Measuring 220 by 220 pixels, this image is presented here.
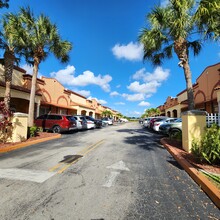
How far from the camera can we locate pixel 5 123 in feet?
29.1

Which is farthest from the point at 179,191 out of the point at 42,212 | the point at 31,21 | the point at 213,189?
the point at 31,21

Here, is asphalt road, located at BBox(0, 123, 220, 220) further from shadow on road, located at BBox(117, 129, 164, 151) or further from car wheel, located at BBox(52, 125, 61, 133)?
car wheel, located at BBox(52, 125, 61, 133)

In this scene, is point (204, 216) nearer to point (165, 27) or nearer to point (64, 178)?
point (64, 178)

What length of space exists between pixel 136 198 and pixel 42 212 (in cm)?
185

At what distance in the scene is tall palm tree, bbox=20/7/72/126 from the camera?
506 inches

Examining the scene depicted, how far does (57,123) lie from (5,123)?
6690 millimetres

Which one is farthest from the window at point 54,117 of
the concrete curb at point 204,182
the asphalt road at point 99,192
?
the concrete curb at point 204,182

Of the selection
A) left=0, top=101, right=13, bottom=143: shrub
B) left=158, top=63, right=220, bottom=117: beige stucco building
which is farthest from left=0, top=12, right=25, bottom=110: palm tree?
left=158, top=63, right=220, bottom=117: beige stucco building

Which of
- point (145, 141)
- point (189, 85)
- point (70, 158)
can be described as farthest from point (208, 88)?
point (70, 158)

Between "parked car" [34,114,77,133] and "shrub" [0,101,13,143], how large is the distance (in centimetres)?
617

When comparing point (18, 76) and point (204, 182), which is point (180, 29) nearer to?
point (204, 182)

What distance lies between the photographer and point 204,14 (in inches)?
299

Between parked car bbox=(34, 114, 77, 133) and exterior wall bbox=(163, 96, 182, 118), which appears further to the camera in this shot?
exterior wall bbox=(163, 96, 182, 118)

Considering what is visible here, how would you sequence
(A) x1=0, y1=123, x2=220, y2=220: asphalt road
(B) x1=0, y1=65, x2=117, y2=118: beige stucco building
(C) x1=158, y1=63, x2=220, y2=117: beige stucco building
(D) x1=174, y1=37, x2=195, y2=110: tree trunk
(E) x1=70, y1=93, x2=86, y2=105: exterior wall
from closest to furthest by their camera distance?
(A) x1=0, y1=123, x2=220, y2=220: asphalt road
(D) x1=174, y1=37, x2=195, y2=110: tree trunk
(B) x1=0, y1=65, x2=117, y2=118: beige stucco building
(C) x1=158, y1=63, x2=220, y2=117: beige stucco building
(E) x1=70, y1=93, x2=86, y2=105: exterior wall
